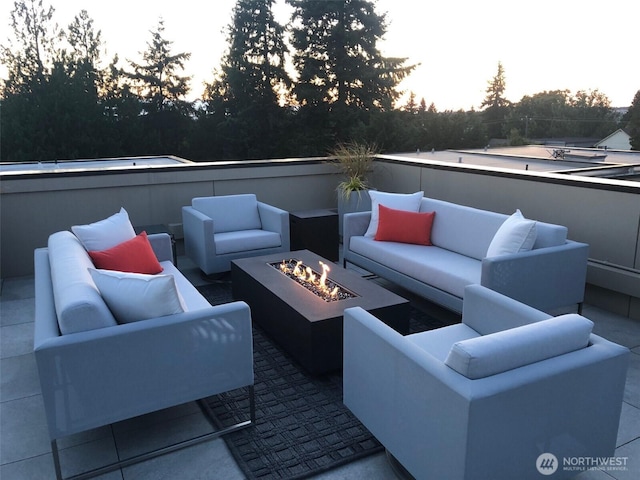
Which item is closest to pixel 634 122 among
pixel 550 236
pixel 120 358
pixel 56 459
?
pixel 550 236

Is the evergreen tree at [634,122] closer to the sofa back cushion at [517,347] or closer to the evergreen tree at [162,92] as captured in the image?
the evergreen tree at [162,92]

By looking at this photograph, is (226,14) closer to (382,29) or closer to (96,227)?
(382,29)

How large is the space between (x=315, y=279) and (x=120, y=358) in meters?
1.81

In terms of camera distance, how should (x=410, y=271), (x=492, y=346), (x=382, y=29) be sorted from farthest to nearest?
1. (x=382, y=29)
2. (x=410, y=271)
3. (x=492, y=346)

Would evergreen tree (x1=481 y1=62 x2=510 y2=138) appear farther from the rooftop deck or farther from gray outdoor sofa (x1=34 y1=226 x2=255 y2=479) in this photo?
gray outdoor sofa (x1=34 y1=226 x2=255 y2=479)

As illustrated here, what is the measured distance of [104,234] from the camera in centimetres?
368

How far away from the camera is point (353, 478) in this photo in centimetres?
235

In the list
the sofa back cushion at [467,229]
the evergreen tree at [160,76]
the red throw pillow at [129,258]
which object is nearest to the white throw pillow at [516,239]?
the sofa back cushion at [467,229]

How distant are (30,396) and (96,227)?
3.89 ft

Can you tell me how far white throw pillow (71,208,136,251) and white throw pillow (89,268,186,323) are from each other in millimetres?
Answer: 1172

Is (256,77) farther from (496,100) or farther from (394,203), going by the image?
(496,100)

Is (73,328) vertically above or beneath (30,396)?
above

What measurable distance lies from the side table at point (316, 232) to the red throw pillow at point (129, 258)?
198 centimetres

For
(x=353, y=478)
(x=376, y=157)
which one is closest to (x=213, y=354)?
(x=353, y=478)
